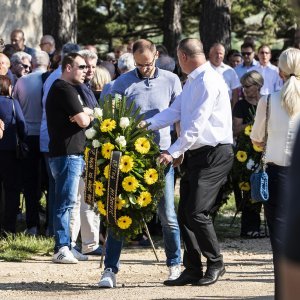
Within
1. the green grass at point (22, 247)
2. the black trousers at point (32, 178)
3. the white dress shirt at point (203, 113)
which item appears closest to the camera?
the white dress shirt at point (203, 113)

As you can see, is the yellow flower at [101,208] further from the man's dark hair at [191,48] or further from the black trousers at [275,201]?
the black trousers at [275,201]

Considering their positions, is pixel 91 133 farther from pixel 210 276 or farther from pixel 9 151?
pixel 9 151

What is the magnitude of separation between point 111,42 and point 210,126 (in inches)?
912

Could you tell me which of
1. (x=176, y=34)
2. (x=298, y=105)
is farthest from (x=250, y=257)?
(x=176, y=34)

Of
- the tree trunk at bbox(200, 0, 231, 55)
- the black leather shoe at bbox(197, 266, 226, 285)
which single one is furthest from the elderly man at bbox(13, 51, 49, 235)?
the tree trunk at bbox(200, 0, 231, 55)

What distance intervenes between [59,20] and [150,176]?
922 cm

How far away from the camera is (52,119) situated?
920 centimetres

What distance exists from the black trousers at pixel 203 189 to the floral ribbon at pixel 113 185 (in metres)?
0.57

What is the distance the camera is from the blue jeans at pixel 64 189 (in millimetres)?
9203

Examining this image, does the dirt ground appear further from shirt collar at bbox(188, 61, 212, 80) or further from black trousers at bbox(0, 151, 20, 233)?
shirt collar at bbox(188, 61, 212, 80)

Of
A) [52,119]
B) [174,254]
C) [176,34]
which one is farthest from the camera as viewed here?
[176,34]

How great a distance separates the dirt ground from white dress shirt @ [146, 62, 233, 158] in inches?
48.3

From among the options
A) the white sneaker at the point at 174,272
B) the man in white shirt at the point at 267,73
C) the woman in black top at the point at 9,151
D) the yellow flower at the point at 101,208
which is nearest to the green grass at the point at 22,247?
the woman in black top at the point at 9,151

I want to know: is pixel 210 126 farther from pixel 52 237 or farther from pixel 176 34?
pixel 176 34
